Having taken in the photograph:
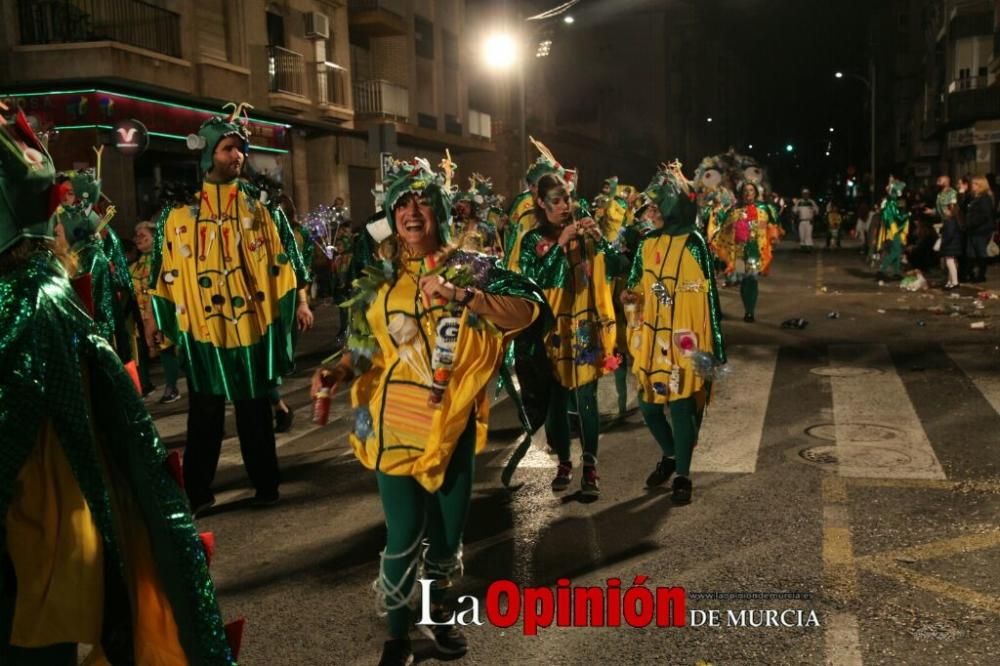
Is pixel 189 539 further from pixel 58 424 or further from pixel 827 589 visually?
pixel 827 589

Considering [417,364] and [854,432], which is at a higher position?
[417,364]

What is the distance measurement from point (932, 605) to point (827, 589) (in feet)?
1.47

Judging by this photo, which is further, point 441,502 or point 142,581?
point 441,502

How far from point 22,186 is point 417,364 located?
5.03 feet

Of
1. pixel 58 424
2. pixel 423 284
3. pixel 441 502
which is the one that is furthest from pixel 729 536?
pixel 58 424

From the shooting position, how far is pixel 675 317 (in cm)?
621

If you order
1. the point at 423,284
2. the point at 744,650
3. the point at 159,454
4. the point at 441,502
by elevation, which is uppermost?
the point at 423,284

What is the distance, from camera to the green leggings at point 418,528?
3.80 metres

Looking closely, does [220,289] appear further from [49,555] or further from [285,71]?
[285,71]

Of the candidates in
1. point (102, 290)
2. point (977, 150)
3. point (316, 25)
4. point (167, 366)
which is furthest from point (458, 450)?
point (977, 150)

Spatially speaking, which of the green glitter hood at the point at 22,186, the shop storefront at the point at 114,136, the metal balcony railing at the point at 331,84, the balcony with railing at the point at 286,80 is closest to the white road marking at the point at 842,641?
the green glitter hood at the point at 22,186

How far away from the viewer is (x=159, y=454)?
2.91 m

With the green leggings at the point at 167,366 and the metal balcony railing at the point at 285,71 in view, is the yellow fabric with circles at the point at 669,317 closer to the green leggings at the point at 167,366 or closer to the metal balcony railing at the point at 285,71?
the green leggings at the point at 167,366

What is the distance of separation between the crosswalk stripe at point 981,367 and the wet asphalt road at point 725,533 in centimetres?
7
